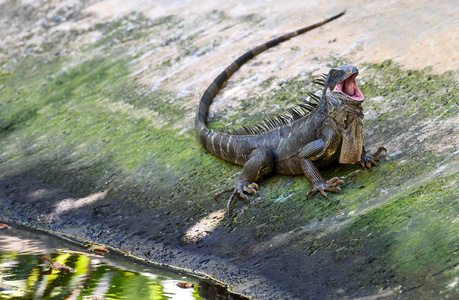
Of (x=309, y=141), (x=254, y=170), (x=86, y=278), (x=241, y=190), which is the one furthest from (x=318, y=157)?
(x=86, y=278)

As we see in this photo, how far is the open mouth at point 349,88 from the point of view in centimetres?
523

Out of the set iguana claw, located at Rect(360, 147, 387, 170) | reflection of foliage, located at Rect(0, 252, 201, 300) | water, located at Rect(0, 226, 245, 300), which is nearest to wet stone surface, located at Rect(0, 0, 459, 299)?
iguana claw, located at Rect(360, 147, 387, 170)

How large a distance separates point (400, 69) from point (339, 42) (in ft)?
4.68

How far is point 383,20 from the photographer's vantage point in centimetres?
838

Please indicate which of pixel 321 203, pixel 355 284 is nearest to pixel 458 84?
pixel 321 203

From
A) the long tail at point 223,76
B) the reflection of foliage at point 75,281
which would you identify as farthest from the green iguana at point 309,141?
the reflection of foliage at point 75,281

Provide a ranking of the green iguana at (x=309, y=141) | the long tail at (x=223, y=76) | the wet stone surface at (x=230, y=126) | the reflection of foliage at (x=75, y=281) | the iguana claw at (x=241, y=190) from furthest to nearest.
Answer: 1. the long tail at (x=223, y=76)
2. the iguana claw at (x=241, y=190)
3. the green iguana at (x=309, y=141)
4. the reflection of foliage at (x=75, y=281)
5. the wet stone surface at (x=230, y=126)

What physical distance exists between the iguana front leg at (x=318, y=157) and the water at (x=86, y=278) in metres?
1.27

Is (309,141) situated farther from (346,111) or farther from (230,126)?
(230,126)

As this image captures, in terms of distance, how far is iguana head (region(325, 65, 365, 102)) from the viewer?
514 cm

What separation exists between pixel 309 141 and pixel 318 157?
21 centimetres

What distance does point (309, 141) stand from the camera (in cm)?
561

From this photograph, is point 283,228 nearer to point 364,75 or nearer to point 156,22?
point 364,75

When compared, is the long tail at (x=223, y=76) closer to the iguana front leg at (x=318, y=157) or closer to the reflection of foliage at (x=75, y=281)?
the iguana front leg at (x=318, y=157)
